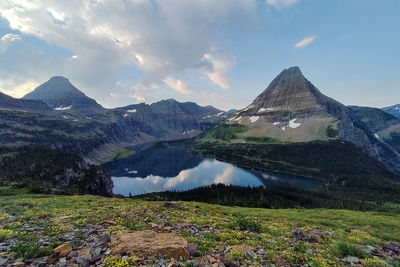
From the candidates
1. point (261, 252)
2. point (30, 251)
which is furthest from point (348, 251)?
point (30, 251)

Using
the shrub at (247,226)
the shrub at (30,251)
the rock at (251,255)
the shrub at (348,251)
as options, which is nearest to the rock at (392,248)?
the shrub at (348,251)

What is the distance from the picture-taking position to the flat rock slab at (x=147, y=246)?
9.68 meters

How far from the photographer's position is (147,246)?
10195 mm

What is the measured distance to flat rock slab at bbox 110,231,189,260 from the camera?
9680 mm

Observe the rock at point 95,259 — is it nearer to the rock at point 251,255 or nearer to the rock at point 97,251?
the rock at point 97,251

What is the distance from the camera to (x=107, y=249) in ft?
33.8

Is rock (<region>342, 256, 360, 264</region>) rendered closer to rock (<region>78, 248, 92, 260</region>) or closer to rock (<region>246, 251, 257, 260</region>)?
rock (<region>246, 251, 257, 260</region>)

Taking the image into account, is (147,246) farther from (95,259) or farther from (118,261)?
(95,259)

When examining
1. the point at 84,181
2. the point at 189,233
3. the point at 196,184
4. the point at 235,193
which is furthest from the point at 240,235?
the point at 196,184

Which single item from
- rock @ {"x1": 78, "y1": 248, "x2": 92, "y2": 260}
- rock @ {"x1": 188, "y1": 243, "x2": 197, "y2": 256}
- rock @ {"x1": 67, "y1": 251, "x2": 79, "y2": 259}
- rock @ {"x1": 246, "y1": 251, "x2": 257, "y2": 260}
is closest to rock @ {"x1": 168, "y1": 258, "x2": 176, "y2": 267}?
rock @ {"x1": 188, "y1": 243, "x2": 197, "y2": 256}

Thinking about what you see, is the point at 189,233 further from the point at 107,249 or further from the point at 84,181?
the point at 84,181

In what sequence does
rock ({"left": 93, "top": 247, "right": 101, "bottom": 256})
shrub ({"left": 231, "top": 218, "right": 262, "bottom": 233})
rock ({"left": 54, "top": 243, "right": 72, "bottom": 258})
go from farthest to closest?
shrub ({"left": 231, "top": 218, "right": 262, "bottom": 233}), rock ({"left": 93, "top": 247, "right": 101, "bottom": 256}), rock ({"left": 54, "top": 243, "right": 72, "bottom": 258})

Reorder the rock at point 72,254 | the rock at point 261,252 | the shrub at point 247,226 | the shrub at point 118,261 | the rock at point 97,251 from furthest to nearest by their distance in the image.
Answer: the shrub at point 247,226 → the rock at point 261,252 → the rock at point 97,251 → the rock at point 72,254 → the shrub at point 118,261

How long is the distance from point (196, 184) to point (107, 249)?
170 m
